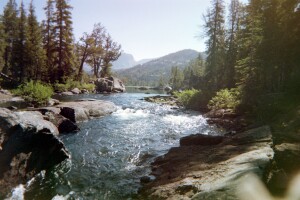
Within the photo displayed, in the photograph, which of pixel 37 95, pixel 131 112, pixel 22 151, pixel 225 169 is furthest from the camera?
pixel 131 112

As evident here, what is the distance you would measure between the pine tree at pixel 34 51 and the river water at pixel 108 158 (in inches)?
1253

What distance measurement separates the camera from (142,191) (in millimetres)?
8406

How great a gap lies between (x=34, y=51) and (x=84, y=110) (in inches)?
1215

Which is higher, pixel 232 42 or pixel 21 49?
pixel 232 42

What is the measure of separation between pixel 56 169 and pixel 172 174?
184 inches

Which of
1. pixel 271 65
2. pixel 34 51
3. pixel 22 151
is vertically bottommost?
pixel 22 151

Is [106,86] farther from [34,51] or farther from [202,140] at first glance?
[202,140]

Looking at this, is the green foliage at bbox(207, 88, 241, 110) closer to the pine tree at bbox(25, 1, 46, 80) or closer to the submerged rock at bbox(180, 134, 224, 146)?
the submerged rock at bbox(180, 134, 224, 146)

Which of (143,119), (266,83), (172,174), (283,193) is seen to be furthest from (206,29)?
(283,193)

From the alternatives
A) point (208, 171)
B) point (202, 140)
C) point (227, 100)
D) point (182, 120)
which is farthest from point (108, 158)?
point (227, 100)

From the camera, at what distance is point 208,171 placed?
25.6 ft

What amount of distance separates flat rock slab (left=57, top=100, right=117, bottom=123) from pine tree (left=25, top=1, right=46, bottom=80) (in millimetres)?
27294

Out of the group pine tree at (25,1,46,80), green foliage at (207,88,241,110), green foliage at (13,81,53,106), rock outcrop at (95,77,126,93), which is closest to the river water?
green foliage at (207,88,241,110)

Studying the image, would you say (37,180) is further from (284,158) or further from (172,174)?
(284,158)
